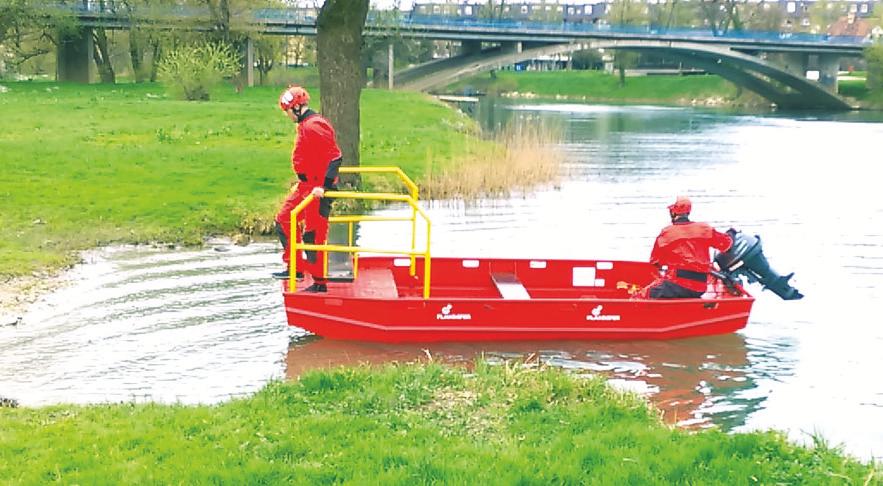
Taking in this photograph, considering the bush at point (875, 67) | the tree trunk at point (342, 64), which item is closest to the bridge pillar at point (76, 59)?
the tree trunk at point (342, 64)

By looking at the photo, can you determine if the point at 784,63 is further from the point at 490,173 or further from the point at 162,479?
the point at 162,479

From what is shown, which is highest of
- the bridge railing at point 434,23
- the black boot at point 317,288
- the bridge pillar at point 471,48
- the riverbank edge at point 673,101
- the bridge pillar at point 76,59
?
the bridge railing at point 434,23

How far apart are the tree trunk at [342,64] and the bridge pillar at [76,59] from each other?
4986cm

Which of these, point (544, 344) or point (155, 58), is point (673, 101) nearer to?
point (155, 58)

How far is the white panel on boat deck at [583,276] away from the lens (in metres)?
12.0

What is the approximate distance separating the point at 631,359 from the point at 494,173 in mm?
12027

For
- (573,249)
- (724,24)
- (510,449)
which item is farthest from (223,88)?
(724,24)

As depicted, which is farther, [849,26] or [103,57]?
[849,26]

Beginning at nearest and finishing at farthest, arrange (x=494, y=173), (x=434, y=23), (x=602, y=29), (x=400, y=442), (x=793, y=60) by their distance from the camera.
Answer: (x=400, y=442)
(x=494, y=173)
(x=434, y=23)
(x=602, y=29)
(x=793, y=60)

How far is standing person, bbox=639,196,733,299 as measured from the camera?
10.7 metres

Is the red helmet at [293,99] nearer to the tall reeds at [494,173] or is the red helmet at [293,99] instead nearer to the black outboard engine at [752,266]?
the black outboard engine at [752,266]

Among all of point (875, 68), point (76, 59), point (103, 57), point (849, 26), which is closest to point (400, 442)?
point (103, 57)

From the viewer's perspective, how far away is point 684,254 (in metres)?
10.7

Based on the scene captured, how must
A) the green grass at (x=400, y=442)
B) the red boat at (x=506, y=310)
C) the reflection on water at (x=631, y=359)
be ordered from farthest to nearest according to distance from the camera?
1. the red boat at (x=506, y=310)
2. the reflection on water at (x=631, y=359)
3. the green grass at (x=400, y=442)
